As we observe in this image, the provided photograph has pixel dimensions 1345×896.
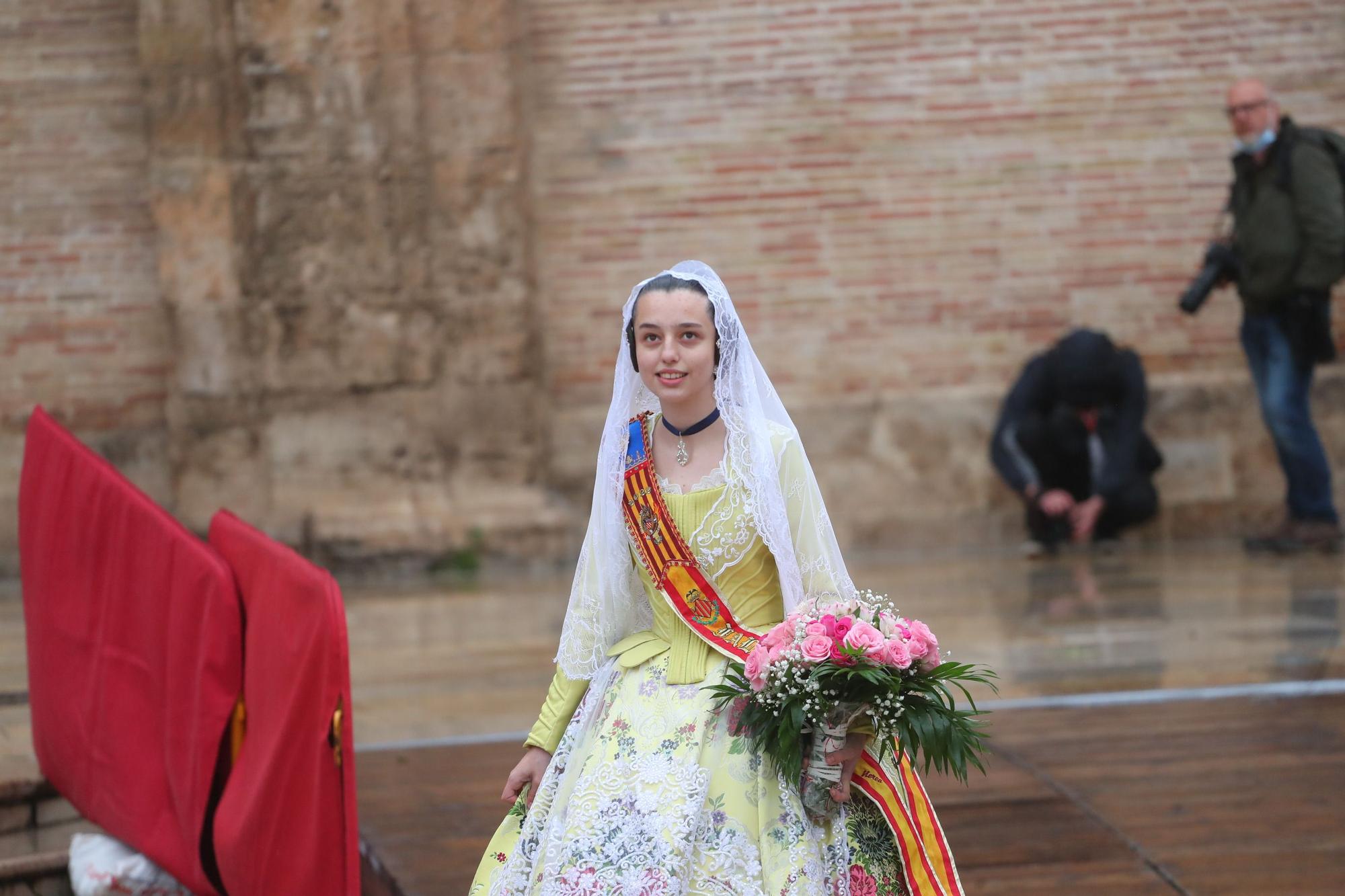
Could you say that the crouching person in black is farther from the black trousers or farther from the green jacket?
the green jacket

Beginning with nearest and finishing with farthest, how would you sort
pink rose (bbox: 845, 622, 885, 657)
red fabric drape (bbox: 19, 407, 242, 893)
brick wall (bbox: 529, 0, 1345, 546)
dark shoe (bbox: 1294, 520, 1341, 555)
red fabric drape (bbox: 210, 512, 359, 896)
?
pink rose (bbox: 845, 622, 885, 657), red fabric drape (bbox: 210, 512, 359, 896), red fabric drape (bbox: 19, 407, 242, 893), dark shoe (bbox: 1294, 520, 1341, 555), brick wall (bbox: 529, 0, 1345, 546)

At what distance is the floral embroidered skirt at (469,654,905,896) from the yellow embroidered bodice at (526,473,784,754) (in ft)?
0.21

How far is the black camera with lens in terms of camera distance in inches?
318

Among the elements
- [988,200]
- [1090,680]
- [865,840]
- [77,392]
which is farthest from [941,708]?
[77,392]

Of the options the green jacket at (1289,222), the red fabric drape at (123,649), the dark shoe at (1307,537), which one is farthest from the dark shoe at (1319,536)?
the red fabric drape at (123,649)

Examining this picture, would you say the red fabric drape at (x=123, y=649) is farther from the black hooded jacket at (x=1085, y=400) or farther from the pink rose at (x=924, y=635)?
the black hooded jacket at (x=1085, y=400)

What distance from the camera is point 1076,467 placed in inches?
344

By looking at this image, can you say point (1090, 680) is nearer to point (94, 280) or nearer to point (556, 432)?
point (556, 432)

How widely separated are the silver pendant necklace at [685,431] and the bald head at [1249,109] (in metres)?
5.81

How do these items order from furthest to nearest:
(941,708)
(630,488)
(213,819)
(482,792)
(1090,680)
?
(1090,680) → (482,792) → (213,819) → (630,488) → (941,708)

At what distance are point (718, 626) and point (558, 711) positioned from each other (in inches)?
14.6

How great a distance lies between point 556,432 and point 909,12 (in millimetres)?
3268

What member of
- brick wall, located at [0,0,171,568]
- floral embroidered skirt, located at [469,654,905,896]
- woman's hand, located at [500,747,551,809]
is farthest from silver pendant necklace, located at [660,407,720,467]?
brick wall, located at [0,0,171,568]

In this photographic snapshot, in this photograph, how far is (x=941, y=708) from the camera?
8.70 ft
